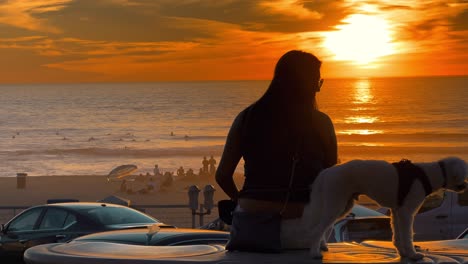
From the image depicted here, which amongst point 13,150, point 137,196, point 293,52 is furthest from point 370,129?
point 293,52

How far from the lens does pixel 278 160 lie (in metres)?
3.87

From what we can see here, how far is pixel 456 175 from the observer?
10.8ft

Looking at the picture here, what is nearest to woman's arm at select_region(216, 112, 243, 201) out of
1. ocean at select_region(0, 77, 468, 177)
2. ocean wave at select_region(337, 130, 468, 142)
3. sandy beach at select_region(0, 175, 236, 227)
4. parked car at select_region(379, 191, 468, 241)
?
parked car at select_region(379, 191, 468, 241)

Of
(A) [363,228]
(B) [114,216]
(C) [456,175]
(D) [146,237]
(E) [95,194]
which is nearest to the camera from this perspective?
(C) [456,175]

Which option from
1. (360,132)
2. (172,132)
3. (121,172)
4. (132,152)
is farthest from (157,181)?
(172,132)

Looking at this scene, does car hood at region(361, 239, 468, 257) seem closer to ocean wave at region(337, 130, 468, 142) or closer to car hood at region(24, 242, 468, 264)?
car hood at region(24, 242, 468, 264)

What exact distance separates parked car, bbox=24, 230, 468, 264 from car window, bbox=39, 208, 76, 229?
10.3 meters

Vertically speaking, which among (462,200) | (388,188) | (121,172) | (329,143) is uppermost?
(329,143)

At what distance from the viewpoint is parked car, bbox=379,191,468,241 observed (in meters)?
17.2

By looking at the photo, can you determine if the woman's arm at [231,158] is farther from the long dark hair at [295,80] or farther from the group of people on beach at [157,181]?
the group of people on beach at [157,181]

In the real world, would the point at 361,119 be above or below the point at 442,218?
below

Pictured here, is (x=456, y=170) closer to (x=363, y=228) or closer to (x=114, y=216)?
(x=363, y=228)

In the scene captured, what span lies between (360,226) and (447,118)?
10326 cm

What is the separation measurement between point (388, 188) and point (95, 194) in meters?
36.3
